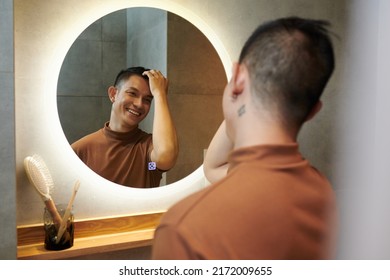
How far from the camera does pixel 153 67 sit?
990 millimetres

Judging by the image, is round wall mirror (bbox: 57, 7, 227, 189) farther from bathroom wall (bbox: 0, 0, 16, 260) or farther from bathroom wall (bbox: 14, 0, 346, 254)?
bathroom wall (bbox: 0, 0, 16, 260)

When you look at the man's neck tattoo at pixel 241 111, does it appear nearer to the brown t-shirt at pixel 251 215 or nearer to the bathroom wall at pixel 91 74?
the brown t-shirt at pixel 251 215

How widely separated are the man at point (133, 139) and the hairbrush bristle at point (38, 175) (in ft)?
0.30

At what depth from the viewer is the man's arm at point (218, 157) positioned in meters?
0.87

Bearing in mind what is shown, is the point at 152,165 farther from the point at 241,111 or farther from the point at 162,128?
the point at 241,111

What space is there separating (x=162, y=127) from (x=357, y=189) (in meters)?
0.55

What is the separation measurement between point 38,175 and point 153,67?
38cm

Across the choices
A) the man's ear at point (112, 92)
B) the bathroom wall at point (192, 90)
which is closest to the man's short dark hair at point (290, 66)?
the bathroom wall at point (192, 90)

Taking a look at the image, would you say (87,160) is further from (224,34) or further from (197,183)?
(224,34)

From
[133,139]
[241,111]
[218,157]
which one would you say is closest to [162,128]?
[133,139]

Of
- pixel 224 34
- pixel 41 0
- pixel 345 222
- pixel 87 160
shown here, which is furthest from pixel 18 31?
pixel 345 222

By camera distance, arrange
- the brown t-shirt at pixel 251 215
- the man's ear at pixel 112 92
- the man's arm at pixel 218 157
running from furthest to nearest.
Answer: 1. the man's ear at pixel 112 92
2. the man's arm at pixel 218 157
3. the brown t-shirt at pixel 251 215

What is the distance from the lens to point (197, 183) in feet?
3.36

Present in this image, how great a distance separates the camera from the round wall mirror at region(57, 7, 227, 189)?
37.5 inches
